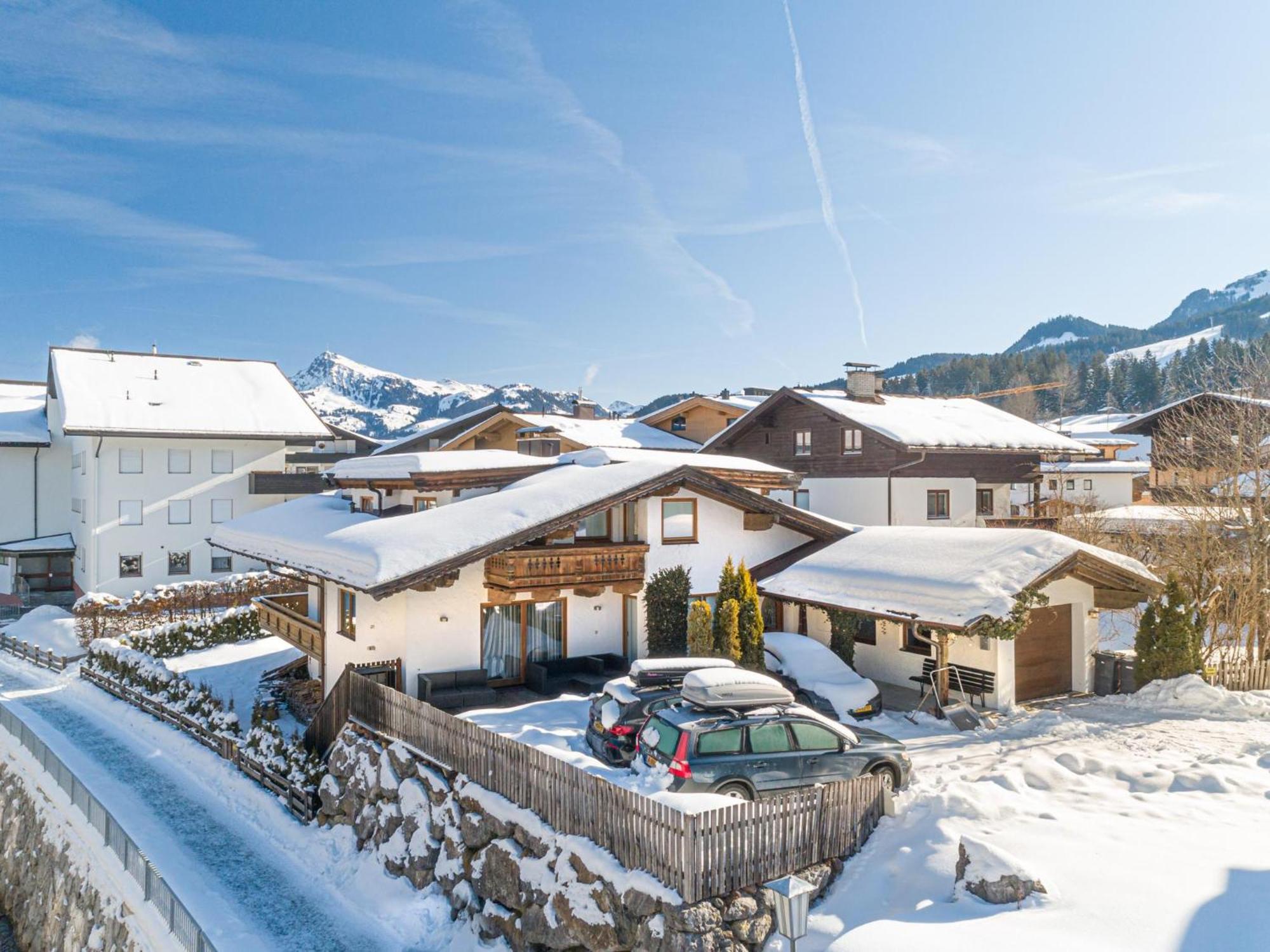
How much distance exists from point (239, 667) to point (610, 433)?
24.8m

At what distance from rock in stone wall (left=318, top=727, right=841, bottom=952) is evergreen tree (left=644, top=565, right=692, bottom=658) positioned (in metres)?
8.23

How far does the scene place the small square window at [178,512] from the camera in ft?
127

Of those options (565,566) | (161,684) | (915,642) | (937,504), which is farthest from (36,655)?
(937,504)

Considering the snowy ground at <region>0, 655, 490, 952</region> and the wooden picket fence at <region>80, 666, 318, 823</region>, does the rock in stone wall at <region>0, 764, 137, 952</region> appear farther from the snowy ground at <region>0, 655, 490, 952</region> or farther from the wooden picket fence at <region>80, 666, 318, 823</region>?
the wooden picket fence at <region>80, 666, 318, 823</region>

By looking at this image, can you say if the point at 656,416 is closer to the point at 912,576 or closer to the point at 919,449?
the point at 919,449

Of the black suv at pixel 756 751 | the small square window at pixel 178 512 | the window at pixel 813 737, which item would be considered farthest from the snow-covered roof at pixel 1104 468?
the small square window at pixel 178 512

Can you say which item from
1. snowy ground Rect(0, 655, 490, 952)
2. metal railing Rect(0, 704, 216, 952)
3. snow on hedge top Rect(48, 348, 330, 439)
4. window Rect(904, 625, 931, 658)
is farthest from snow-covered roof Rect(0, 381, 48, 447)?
window Rect(904, 625, 931, 658)

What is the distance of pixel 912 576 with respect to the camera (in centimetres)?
2033

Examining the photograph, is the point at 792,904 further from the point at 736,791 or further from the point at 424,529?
the point at 424,529

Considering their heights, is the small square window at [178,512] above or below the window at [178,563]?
above

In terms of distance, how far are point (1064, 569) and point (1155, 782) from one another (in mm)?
6605

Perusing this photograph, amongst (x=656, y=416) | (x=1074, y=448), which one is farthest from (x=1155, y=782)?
(x=656, y=416)

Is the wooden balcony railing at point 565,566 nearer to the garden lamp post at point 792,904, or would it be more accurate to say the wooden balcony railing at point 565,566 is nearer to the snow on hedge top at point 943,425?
the garden lamp post at point 792,904

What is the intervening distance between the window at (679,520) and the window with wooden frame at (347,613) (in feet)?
27.2
